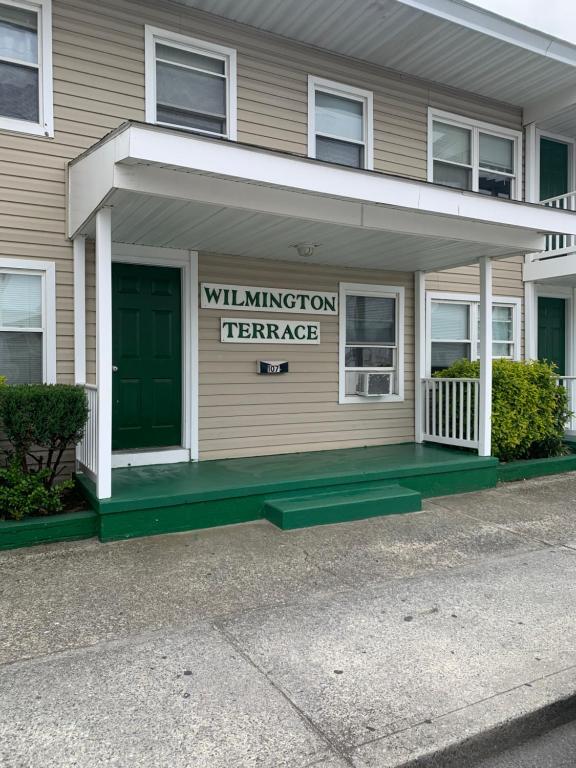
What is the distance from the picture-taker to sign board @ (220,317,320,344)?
651 cm

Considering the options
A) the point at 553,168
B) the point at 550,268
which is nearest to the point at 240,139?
the point at 550,268

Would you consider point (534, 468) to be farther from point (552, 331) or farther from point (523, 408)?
point (552, 331)

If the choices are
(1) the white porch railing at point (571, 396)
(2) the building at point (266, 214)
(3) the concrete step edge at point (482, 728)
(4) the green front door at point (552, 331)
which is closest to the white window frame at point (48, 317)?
(2) the building at point (266, 214)

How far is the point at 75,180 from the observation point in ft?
17.2

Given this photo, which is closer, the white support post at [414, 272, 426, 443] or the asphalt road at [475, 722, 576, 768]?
the asphalt road at [475, 722, 576, 768]

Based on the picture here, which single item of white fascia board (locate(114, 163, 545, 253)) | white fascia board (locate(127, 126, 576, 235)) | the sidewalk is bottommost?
the sidewalk

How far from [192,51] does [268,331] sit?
3.03m

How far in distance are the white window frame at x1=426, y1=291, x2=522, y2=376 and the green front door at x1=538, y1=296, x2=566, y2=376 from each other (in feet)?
2.57

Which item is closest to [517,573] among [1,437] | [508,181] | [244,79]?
[1,437]

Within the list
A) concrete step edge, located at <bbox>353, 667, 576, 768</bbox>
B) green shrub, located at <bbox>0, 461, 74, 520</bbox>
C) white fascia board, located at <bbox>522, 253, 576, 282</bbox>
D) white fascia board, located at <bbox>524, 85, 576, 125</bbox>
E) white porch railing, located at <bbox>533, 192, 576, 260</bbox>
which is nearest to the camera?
concrete step edge, located at <bbox>353, 667, 576, 768</bbox>

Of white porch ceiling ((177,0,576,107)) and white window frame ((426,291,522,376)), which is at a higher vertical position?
white porch ceiling ((177,0,576,107))

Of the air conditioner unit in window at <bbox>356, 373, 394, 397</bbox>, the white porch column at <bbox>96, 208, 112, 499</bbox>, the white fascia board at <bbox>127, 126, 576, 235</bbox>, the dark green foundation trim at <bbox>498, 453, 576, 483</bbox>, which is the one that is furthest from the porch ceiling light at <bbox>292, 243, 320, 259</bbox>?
the dark green foundation trim at <bbox>498, 453, 576, 483</bbox>

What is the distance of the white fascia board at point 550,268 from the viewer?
8.37 m

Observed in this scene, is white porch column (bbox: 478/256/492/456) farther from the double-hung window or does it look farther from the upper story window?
the upper story window
